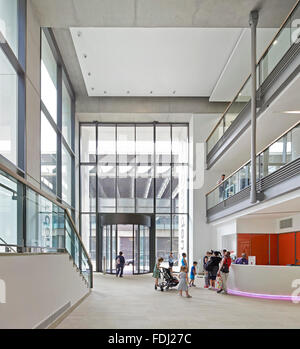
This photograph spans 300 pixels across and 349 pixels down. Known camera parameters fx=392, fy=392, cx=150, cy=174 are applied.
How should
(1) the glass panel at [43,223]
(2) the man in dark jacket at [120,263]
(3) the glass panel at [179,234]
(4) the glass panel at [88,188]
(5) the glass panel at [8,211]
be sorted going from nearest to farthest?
1. (5) the glass panel at [8,211]
2. (1) the glass panel at [43,223]
3. (2) the man in dark jacket at [120,263]
4. (3) the glass panel at [179,234]
5. (4) the glass panel at [88,188]

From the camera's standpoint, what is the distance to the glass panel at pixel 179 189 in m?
20.9

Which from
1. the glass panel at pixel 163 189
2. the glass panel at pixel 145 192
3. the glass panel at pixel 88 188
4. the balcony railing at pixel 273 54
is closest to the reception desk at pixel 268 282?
the balcony railing at pixel 273 54

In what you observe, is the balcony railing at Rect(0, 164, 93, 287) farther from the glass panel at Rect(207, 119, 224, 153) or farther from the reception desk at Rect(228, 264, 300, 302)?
the glass panel at Rect(207, 119, 224, 153)

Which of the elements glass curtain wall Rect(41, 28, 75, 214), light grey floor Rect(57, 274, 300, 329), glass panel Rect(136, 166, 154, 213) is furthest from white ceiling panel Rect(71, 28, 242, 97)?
light grey floor Rect(57, 274, 300, 329)

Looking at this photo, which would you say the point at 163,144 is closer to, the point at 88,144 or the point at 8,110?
the point at 88,144

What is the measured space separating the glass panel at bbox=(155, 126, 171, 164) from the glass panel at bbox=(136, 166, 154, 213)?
1.02m

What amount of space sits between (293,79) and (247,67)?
283 inches

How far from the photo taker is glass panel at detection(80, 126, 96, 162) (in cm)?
2120

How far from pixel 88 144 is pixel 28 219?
15.8 metres

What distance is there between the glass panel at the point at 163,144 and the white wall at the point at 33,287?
44.2ft

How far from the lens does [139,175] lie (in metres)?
21.2

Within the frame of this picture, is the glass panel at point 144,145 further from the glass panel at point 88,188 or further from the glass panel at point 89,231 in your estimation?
the glass panel at point 89,231

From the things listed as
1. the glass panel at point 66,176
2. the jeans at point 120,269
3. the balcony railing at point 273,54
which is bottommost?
the jeans at point 120,269

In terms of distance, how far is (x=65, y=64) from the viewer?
1619 cm
